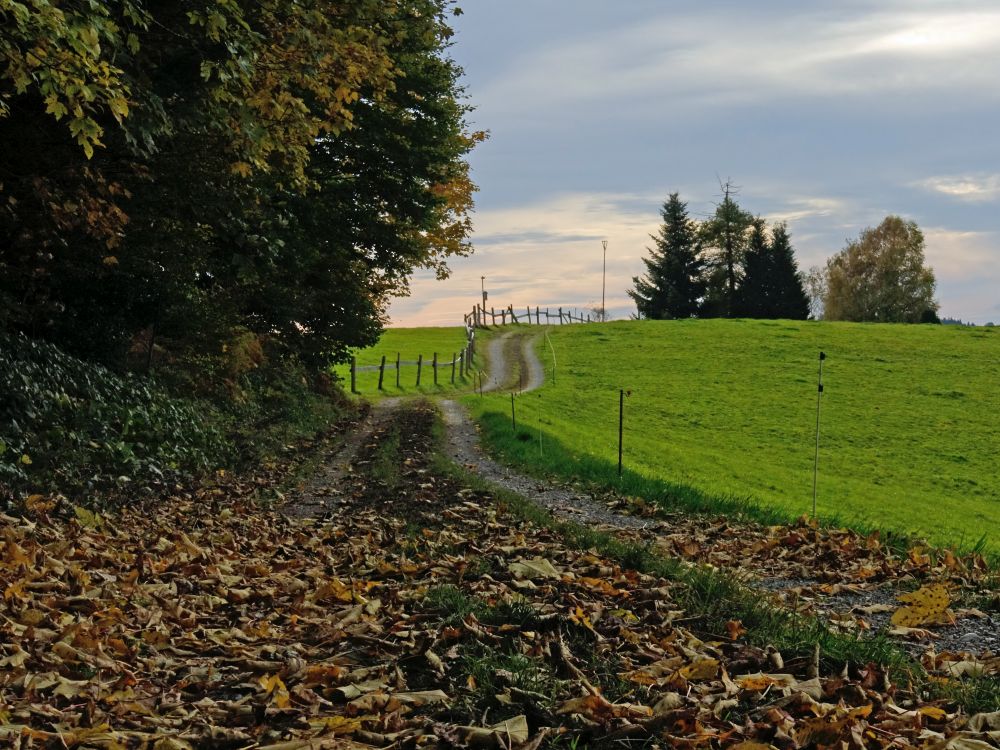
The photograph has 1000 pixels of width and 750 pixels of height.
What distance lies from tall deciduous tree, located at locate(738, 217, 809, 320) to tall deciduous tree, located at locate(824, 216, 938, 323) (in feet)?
35.0

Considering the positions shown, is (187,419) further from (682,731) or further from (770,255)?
(770,255)

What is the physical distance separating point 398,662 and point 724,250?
87811mm

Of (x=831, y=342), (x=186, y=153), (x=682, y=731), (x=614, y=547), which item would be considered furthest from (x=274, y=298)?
(x=831, y=342)

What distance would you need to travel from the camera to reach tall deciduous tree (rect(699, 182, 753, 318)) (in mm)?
87625

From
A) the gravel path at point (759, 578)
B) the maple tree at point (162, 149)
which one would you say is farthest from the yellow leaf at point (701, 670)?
the maple tree at point (162, 149)

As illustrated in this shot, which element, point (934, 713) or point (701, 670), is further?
point (701, 670)

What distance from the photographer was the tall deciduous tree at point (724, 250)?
87.6 meters

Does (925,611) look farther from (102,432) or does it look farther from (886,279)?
(886,279)

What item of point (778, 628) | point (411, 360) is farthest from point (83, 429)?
point (411, 360)

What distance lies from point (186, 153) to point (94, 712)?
11.6 meters

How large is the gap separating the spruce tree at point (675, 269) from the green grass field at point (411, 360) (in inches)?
799

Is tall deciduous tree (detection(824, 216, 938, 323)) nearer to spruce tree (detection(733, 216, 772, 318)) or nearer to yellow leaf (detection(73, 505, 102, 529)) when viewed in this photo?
spruce tree (detection(733, 216, 772, 318))

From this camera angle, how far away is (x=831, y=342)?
2282 inches

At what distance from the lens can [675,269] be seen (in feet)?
282
